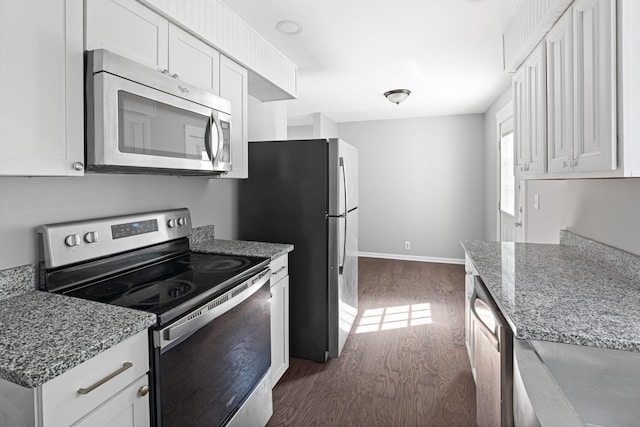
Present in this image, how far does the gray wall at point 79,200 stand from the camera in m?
1.31

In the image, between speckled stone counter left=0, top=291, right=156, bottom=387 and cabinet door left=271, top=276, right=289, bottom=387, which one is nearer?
speckled stone counter left=0, top=291, right=156, bottom=387

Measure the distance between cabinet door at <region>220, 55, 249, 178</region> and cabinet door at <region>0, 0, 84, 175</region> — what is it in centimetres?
89

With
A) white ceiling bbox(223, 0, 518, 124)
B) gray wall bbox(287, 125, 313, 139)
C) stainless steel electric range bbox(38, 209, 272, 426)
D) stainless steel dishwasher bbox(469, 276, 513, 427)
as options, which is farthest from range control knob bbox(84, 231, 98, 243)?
gray wall bbox(287, 125, 313, 139)

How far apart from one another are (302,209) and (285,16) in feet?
4.13

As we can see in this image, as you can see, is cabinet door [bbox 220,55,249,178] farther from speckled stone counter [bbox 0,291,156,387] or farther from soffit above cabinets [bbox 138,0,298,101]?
speckled stone counter [bbox 0,291,156,387]

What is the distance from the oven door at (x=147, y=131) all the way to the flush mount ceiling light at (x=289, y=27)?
92 cm

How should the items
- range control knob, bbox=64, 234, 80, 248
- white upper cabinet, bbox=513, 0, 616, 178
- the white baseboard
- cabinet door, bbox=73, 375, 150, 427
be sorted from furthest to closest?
the white baseboard, range control knob, bbox=64, 234, 80, 248, white upper cabinet, bbox=513, 0, 616, 178, cabinet door, bbox=73, 375, 150, 427

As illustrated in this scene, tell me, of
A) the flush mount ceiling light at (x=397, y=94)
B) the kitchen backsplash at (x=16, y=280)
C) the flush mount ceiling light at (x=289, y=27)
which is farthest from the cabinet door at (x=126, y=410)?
the flush mount ceiling light at (x=397, y=94)

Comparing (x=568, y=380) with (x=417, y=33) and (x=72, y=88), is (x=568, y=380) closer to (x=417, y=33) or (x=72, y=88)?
(x=72, y=88)

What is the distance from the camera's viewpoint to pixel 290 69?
2963mm

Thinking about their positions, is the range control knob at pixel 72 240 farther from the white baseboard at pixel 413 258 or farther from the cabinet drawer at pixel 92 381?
the white baseboard at pixel 413 258

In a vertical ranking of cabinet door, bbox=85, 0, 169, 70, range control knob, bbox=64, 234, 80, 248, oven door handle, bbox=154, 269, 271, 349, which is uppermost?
cabinet door, bbox=85, 0, 169, 70

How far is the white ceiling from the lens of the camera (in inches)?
84.1

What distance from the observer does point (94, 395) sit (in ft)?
3.11
